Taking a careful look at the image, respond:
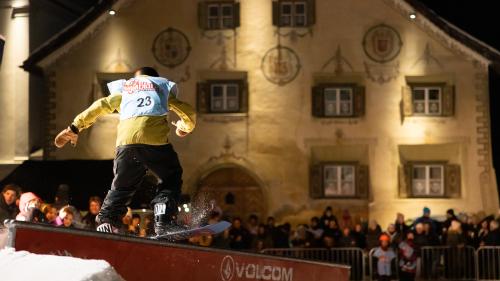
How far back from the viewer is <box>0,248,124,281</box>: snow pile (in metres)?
4.75

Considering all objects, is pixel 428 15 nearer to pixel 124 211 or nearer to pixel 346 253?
pixel 346 253

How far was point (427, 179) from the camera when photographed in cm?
2784

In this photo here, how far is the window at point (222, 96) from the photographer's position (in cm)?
2830

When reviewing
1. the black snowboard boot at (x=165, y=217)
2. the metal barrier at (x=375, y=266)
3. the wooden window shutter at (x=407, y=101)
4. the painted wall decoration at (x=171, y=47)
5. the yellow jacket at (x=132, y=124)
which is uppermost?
the painted wall decoration at (x=171, y=47)

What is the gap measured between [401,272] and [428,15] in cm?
1052

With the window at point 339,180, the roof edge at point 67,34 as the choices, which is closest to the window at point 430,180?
the window at point 339,180

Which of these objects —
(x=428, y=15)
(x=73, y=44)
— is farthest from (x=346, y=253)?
(x=73, y=44)

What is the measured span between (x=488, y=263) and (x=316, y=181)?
327 inches

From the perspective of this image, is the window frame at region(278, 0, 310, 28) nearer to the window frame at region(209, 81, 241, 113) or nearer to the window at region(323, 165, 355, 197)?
the window frame at region(209, 81, 241, 113)

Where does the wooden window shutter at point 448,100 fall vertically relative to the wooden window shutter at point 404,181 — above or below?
above

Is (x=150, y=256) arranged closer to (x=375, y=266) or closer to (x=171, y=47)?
(x=375, y=266)

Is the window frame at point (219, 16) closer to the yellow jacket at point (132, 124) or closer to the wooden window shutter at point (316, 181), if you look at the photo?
the wooden window shutter at point (316, 181)

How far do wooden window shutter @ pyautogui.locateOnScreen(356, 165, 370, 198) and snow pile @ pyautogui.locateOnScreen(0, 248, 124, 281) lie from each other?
23066mm

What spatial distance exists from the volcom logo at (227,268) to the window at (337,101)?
20.4 m
